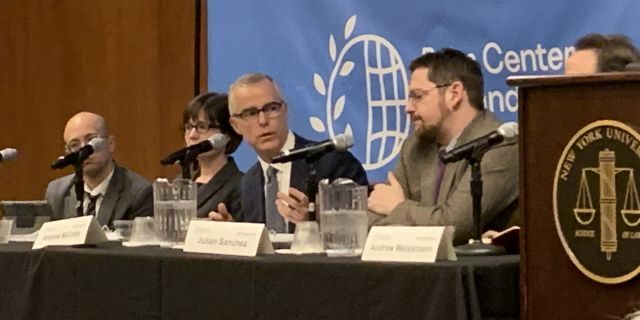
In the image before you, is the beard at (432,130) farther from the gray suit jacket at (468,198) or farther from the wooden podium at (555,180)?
the wooden podium at (555,180)

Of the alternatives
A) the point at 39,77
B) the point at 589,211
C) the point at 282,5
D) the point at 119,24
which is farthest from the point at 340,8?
the point at 589,211

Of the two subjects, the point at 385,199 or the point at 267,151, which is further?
the point at 267,151

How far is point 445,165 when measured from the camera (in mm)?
3256

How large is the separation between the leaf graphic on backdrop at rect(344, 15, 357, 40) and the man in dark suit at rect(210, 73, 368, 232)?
937 millimetres

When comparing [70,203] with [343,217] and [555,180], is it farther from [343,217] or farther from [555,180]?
[555,180]

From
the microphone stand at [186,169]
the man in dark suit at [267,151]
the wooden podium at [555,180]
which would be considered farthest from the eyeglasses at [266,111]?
the wooden podium at [555,180]

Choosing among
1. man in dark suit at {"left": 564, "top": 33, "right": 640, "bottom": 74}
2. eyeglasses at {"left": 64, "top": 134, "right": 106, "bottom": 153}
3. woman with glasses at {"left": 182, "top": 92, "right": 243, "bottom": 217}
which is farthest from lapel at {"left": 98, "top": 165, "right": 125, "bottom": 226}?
man in dark suit at {"left": 564, "top": 33, "right": 640, "bottom": 74}

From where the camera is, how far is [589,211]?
2232mm

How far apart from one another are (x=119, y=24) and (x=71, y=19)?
1.01ft

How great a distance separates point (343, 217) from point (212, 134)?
1509 millimetres

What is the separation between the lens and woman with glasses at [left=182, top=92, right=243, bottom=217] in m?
4.09

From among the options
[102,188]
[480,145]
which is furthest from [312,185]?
[102,188]

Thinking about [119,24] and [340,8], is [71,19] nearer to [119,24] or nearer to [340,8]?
[119,24]

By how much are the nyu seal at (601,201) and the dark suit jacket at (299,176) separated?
152cm
